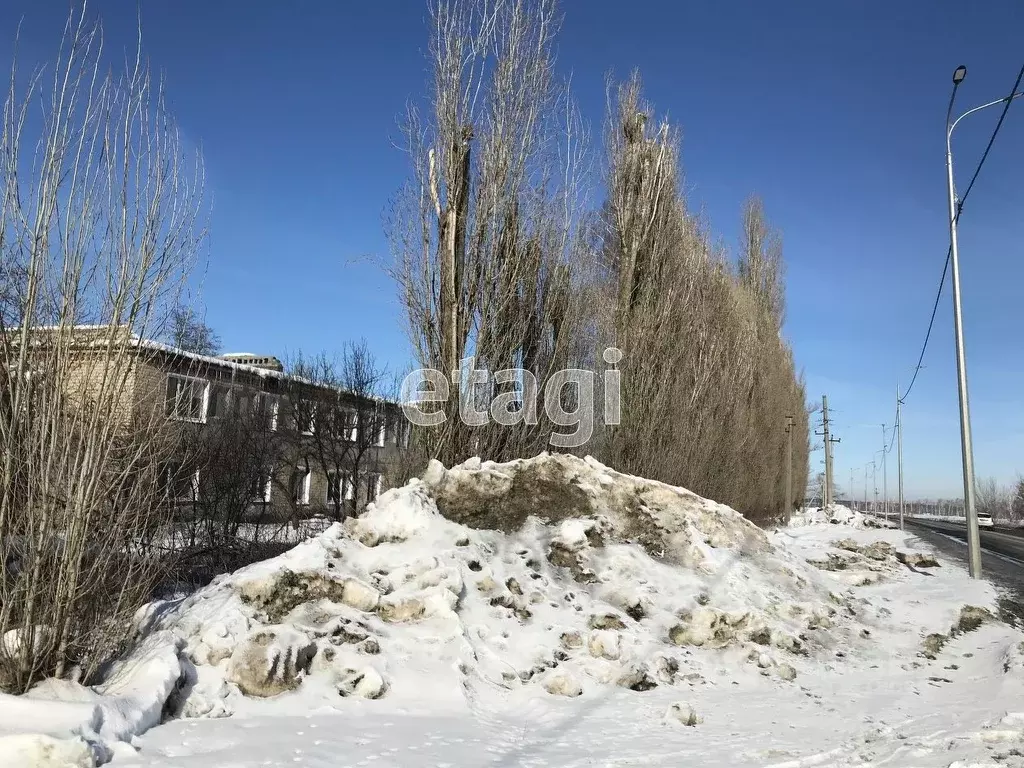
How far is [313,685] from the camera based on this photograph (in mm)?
4973

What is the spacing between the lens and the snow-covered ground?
14.0ft

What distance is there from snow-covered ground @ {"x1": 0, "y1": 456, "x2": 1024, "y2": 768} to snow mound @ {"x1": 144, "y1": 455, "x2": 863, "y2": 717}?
21 millimetres

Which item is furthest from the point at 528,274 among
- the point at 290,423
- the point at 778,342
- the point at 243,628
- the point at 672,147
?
the point at 778,342

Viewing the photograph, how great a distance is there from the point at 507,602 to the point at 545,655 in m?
0.69

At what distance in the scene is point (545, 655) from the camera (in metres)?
5.98

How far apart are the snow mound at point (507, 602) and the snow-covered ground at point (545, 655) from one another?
0.07ft

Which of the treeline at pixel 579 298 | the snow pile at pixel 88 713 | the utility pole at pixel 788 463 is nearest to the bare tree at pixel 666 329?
the treeline at pixel 579 298

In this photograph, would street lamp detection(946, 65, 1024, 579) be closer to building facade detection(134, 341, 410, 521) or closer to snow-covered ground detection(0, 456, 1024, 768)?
snow-covered ground detection(0, 456, 1024, 768)

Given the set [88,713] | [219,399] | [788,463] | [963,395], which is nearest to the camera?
[88,713]

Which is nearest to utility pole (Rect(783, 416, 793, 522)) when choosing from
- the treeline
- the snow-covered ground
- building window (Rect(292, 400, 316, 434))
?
the treeline

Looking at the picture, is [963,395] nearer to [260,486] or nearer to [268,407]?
[260,486]

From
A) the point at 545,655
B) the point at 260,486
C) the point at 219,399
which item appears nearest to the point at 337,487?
the point at 219,399

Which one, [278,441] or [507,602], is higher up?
[278,441]

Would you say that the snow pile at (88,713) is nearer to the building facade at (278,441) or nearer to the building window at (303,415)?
the building facade at (278,441)
